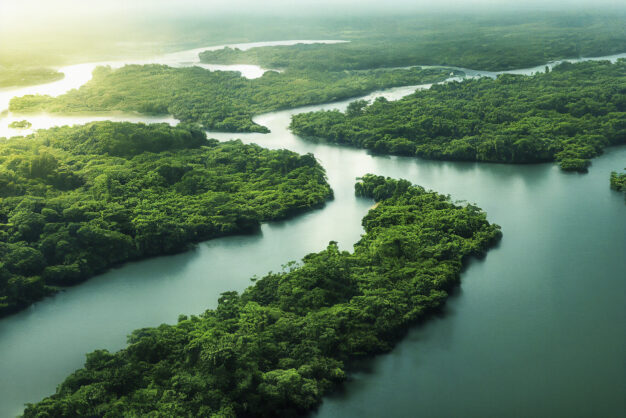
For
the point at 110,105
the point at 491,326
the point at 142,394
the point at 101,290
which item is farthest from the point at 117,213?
the point at 110,105

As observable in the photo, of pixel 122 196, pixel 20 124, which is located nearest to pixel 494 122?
pixel 122 196

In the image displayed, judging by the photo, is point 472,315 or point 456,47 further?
point 456,47

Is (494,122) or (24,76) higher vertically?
(24,76)

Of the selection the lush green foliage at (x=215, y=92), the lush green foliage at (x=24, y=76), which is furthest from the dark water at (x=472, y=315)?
the lush green foliage at (x=24, y=76)

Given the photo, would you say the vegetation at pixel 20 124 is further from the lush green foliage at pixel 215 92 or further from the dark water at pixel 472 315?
the dark water at pixel 472 315

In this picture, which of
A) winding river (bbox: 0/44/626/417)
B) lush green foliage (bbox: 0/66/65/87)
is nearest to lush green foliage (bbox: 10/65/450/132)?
lush green foliage (bbox: 0/66/65/87)

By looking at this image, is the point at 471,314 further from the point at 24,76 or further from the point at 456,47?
the point at 456,47

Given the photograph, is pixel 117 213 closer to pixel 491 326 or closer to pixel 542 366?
pixel 491 326
